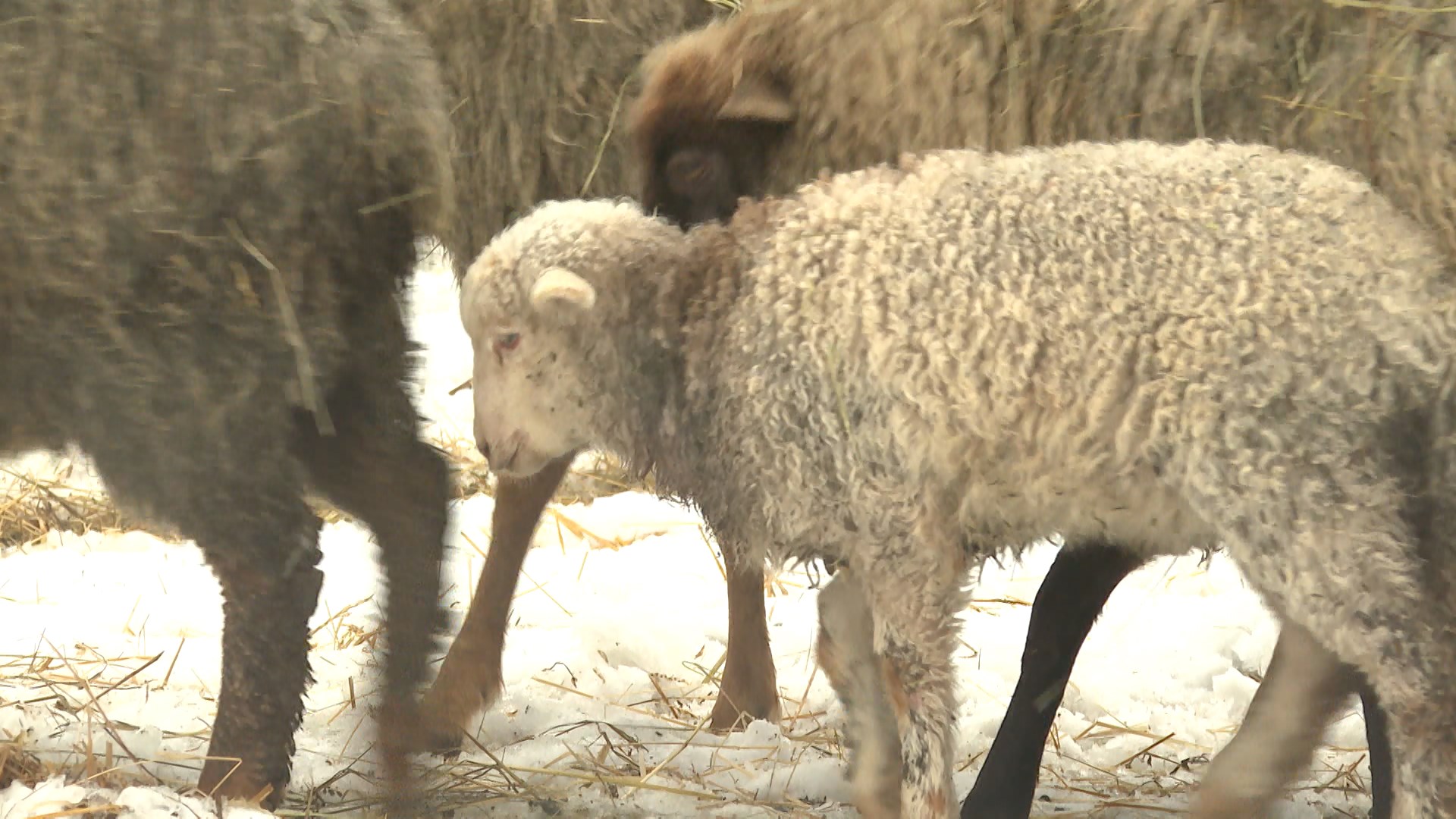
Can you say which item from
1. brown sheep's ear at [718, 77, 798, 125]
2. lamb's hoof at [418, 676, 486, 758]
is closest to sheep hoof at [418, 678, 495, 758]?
lamb's hoof at [418, 676, 486, 758]

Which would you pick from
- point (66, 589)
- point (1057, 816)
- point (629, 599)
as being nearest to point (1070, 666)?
point (1057, 816)

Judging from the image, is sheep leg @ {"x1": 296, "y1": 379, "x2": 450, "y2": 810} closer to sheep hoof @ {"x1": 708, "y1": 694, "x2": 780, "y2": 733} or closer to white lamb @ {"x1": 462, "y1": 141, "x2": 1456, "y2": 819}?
white lamb @ {"x1": 462, "y1": 141, "x2": 1456, "y2": 819}

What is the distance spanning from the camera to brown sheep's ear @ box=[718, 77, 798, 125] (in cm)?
356

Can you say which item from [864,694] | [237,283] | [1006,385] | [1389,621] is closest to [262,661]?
[237,283]

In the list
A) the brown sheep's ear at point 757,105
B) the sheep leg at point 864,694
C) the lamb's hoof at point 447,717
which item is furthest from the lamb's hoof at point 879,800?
the brown sheep's ear at point 757,105

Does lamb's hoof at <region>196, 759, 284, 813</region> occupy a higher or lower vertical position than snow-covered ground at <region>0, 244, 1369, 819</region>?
higher

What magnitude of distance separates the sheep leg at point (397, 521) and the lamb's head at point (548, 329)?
160 mm

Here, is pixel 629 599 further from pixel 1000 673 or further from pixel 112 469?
pixel 112 469

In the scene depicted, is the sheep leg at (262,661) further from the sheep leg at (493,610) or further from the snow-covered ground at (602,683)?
the sheep leg at (493,610)

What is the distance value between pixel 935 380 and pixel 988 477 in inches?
8.0

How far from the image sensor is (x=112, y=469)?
3.01 m

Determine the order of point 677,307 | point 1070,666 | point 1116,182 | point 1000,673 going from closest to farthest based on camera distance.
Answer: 1. point 1116,182
2. point 677,307
3. point 1070,666
4. point 1000,673

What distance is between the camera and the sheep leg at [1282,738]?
9.70 ft

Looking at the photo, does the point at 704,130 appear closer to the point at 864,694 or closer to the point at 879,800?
the point at 864,694
